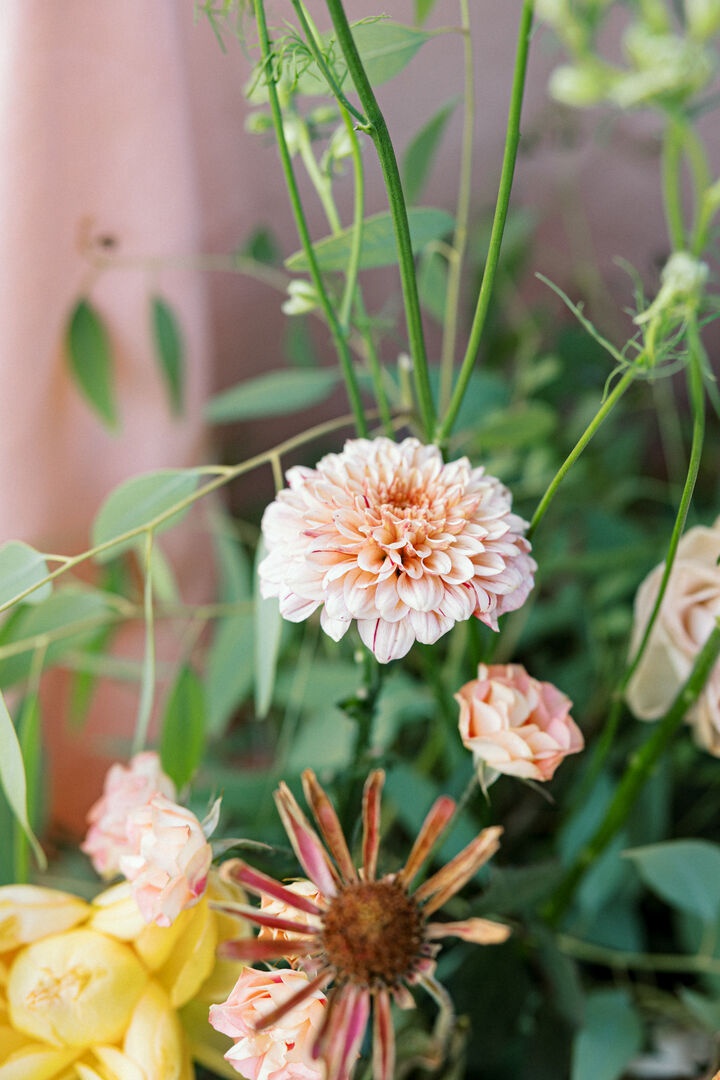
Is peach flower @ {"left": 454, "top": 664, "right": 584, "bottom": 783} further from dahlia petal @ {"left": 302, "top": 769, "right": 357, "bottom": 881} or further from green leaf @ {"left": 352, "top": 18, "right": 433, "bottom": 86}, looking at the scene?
green leaf @ {"left": 352, "top": 18, "right": 433, "bottom": 86}

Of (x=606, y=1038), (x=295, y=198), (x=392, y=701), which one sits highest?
(x=295, y=198)

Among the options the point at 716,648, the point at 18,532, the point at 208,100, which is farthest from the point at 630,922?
the point at 208,100

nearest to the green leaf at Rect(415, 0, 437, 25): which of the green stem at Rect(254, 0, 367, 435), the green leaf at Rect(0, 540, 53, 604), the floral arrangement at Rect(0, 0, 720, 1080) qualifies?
the floral arrangement at Rect(0, 0, 720, 1080)

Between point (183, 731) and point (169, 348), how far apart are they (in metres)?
0.24

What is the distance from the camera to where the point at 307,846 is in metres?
0.23

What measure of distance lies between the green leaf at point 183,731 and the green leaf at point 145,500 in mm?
73

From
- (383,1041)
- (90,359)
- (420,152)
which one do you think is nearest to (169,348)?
(90,359)

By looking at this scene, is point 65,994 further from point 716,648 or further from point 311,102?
point 311,102

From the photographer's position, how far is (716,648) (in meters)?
0.29

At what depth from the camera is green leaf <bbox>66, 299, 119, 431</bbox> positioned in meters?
0.46

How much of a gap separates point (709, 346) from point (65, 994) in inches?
23.3

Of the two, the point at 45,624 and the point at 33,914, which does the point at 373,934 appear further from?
the point at 45,624

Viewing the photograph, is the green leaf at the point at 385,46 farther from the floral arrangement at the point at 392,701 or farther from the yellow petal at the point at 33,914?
the yellow petal at the point at 33,914

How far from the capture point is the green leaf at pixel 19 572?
11.6 inches
